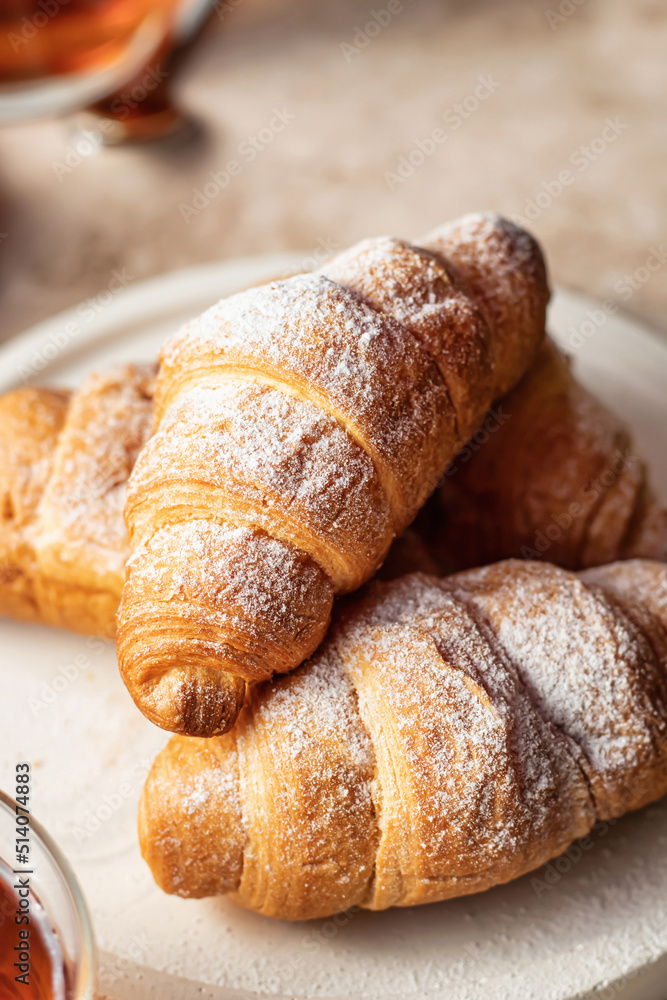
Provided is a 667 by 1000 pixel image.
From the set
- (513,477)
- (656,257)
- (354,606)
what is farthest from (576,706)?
(656,257)

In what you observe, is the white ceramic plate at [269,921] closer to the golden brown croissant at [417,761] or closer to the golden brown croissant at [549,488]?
the golden brown croissant at [417,761]

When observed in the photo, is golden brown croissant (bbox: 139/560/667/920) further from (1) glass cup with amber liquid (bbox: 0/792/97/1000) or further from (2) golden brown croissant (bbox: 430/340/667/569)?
(2) golden brown croissant (bbox: 430/340/667/569)

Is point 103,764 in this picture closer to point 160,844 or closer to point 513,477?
point 160,844

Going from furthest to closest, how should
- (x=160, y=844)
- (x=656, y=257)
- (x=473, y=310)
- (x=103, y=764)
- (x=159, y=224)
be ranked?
(x=159, y=224), (x=656, y=257), (x=103, y=764), (x=473, y=310), (x=160, y=844)

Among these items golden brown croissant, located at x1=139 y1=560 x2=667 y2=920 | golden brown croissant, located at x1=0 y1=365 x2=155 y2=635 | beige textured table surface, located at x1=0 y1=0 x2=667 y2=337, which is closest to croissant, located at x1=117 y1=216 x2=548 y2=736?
golden brown croissant, located at x1=139 y1=560 x2=667 y2=920

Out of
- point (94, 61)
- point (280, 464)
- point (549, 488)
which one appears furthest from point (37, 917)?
point (94, 61)

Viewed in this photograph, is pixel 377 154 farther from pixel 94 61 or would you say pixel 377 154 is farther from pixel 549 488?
pixel 549 488
